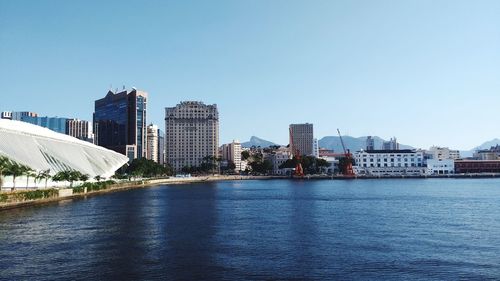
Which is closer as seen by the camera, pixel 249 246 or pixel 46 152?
pixel 249 246

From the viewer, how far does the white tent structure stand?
286 feet

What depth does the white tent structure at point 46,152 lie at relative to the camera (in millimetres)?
87037

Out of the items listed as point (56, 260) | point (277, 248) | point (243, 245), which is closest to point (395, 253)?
point (277, 248)

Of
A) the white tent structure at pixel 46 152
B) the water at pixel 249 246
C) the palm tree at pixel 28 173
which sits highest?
the white tent structure at pixel 46 152

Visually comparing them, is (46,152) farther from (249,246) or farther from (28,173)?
(249,246)

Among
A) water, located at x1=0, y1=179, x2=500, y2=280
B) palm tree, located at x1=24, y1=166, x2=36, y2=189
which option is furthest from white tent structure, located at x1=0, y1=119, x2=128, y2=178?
water, located at x1=0, y1=179, x2=500, y2=280

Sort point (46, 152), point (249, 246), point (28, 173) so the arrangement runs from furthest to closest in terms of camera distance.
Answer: point (46, 152), point (28, 173), point (249, 246)

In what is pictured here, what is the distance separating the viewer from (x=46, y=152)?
101750 mm

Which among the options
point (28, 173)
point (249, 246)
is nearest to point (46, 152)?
point (28, 173)

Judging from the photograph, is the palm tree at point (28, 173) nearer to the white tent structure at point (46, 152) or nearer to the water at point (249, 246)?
the white tent structure at point (46, 152)

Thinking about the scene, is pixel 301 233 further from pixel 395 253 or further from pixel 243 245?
pixel 395 253

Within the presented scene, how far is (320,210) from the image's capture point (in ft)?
205

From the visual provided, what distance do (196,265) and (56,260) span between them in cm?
868

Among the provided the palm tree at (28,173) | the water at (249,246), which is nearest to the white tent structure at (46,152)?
the palm tree at (28,173)
